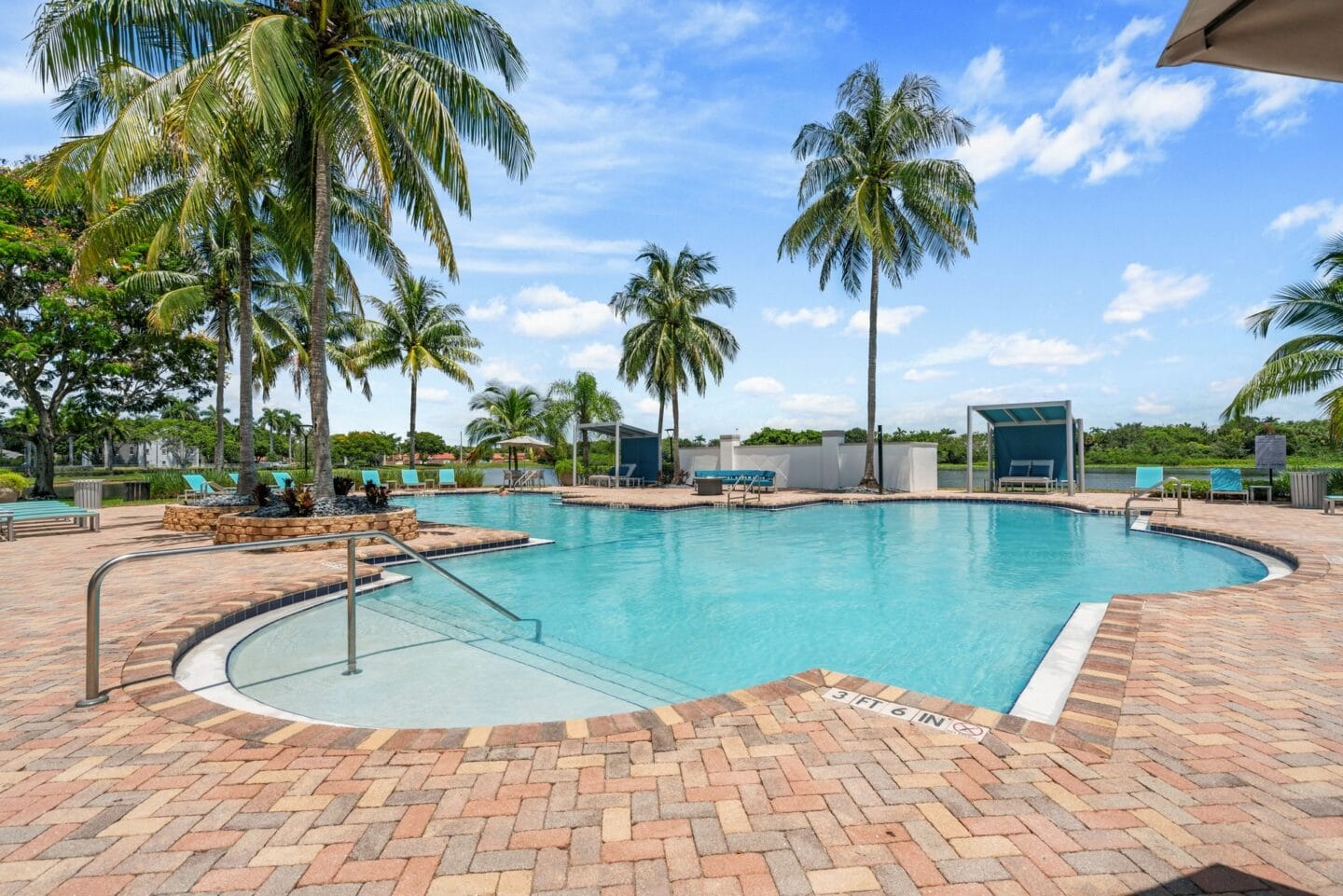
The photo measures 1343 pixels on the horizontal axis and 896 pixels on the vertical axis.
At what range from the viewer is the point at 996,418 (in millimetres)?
20328

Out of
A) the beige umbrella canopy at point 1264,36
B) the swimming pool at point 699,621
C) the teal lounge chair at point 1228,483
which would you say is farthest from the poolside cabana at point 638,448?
the beige umbrella canopy at point 1264,36

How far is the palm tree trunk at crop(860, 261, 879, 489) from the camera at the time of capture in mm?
19781

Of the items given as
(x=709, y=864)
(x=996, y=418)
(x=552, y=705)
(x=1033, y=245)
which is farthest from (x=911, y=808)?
(x=996, y=418)

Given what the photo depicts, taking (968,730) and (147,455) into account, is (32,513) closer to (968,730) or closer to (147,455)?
(968,730)

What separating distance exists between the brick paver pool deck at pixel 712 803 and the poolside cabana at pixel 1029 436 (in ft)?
56.9

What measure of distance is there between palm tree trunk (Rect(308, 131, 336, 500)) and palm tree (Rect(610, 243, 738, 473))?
1583 centimetres

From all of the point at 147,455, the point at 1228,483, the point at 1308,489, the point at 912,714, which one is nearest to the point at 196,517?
the point at 912,714

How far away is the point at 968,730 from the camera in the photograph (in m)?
2.82

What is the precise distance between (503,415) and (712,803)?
33.1 metres

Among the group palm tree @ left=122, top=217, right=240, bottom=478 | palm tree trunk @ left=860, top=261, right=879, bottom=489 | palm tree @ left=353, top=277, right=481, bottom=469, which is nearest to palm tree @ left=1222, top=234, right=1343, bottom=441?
palm tree trunk @ left=860, top=261, right=879, bottom=489

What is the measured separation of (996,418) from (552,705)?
2039 centimetres

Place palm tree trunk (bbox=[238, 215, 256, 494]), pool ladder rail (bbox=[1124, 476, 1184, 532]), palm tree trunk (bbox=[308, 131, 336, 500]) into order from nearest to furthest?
palm tree trunk (bbox=[308, 131, 336, 500]), palm tree trunk (bbox=[238, 215, 256, 494]), pool ladder rail (bbox=[1124, 476, 1184, 532])

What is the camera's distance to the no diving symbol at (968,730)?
2771mm

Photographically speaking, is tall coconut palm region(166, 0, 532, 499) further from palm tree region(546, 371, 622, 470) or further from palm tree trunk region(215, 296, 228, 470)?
palm tree region(546, 371, 622, 470)
